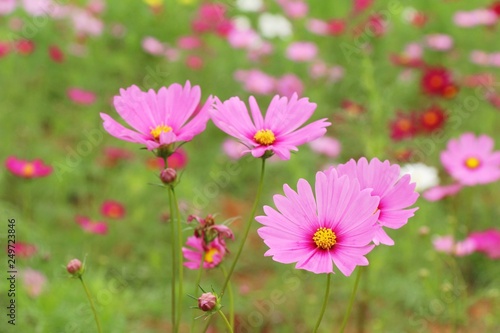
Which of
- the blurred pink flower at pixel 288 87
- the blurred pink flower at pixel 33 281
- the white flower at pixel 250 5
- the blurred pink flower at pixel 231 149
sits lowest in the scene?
the blurred pink flower at pixel 33 281

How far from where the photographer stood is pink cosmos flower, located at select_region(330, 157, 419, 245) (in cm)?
68

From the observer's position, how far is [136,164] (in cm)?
246

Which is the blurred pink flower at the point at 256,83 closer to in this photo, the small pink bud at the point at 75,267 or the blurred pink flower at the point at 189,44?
the blurred pink flower at the point at 189,44

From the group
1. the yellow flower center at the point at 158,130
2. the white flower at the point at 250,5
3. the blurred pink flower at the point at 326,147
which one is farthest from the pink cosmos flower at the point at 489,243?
the white flower at the point at 250,5

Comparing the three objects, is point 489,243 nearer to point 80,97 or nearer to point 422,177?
point 422,177

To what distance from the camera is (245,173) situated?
284 centimetres

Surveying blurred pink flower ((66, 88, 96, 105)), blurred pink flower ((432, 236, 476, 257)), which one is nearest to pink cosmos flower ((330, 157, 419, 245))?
blurred pink flower ((432, 236, 476, 257))

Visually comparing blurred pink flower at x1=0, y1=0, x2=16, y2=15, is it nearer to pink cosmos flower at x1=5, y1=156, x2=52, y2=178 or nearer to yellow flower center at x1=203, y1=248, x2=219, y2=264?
pink cosmos flower at x1=5, y1=156, x2=52, y2=178

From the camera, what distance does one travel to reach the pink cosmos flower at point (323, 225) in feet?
2.06

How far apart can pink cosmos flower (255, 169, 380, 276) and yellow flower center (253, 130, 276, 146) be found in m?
0.08

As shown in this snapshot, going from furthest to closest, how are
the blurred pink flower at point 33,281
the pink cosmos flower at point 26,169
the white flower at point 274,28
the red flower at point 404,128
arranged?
the white flower at point 274,28 → the red flower at point 404,128 → the pink cosmos flower at point 26,169 → the blurred pink flower at point 33,281

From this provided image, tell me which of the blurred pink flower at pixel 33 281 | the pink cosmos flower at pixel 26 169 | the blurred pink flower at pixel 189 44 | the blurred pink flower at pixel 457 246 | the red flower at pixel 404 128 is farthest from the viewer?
the blurred pink flower at pixel 189 44

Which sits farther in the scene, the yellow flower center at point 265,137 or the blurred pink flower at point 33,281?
the blurred pink flower at point 33,281

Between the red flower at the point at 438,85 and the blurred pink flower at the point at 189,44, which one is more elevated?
the blurred pink flower at the point at 189,44
